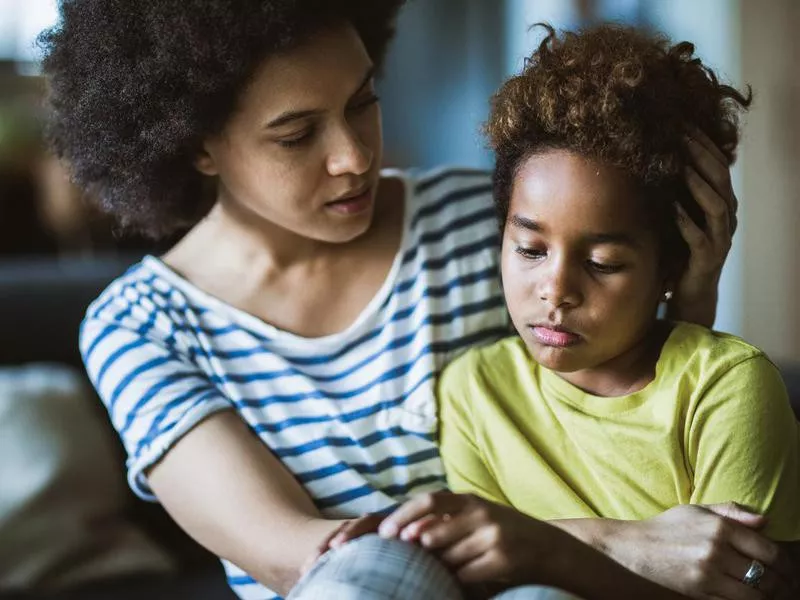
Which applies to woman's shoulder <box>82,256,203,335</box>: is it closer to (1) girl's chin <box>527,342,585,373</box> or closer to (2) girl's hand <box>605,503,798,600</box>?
(1) girl's chin <box>527,342,585,373</box>

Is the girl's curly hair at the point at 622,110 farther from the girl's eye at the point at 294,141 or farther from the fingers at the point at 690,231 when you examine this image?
the girl's eye at the point at 294,141

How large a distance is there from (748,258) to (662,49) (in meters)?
1.91

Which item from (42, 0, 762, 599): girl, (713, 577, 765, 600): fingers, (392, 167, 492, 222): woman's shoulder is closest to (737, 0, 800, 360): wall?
(392, 167, 492, 222): woman's shoulder

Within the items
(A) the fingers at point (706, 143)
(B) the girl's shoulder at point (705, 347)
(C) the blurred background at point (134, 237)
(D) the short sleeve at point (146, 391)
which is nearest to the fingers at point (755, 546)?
(B) the girl's shoulder at point (705, 347)

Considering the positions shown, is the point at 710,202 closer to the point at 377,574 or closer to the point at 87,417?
the point at 377,574

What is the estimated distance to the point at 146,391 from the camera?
51.6 inches

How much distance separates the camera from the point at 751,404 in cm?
105

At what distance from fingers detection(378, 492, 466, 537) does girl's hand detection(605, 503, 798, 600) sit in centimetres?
18

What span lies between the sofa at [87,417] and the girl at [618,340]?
810 mm

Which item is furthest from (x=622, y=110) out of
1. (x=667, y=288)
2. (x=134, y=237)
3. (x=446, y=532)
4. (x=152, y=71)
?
(x=134, y=237)

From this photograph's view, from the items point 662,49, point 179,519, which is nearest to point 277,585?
point 179,519

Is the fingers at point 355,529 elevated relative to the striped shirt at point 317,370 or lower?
lower

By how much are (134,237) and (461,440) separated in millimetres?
1696

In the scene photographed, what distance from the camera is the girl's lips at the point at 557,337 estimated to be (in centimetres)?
108
